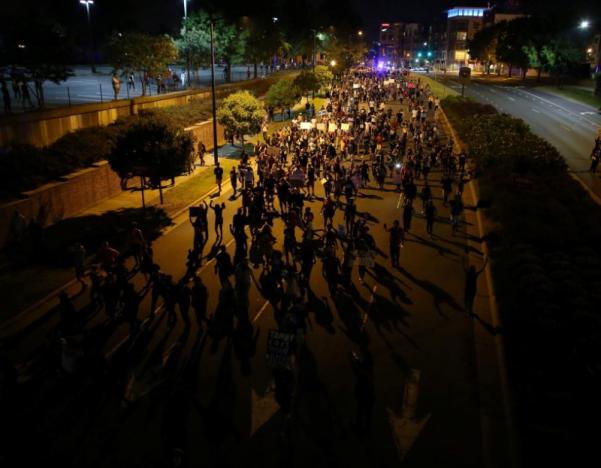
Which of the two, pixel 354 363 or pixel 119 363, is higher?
pixel 354 363

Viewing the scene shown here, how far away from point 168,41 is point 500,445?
35.7 meters

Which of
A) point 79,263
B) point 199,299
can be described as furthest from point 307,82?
point 199,299

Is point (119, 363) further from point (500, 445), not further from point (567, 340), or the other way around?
point (567, 340)

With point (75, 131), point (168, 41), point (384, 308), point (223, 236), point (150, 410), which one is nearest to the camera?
point (150, 410)

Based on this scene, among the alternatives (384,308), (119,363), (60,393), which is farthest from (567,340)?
(60,393)

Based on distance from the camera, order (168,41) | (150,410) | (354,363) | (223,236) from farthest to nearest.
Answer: (168,41) < (223,236) < (150,410) < (354,363)

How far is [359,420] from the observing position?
27.6ft

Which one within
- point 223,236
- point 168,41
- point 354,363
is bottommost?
point 223,236

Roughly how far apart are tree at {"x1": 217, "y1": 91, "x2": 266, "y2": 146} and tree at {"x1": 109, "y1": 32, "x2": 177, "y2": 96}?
569cm

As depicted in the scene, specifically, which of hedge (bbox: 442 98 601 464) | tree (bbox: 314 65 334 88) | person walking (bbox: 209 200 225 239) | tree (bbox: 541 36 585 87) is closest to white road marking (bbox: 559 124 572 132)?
hedge (bbox: 442 98 601 464)

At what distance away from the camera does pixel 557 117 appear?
50094mm

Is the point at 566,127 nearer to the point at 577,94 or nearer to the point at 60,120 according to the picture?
the point at 577,94

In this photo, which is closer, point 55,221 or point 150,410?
point 150,410

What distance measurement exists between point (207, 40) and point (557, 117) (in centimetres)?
3446
